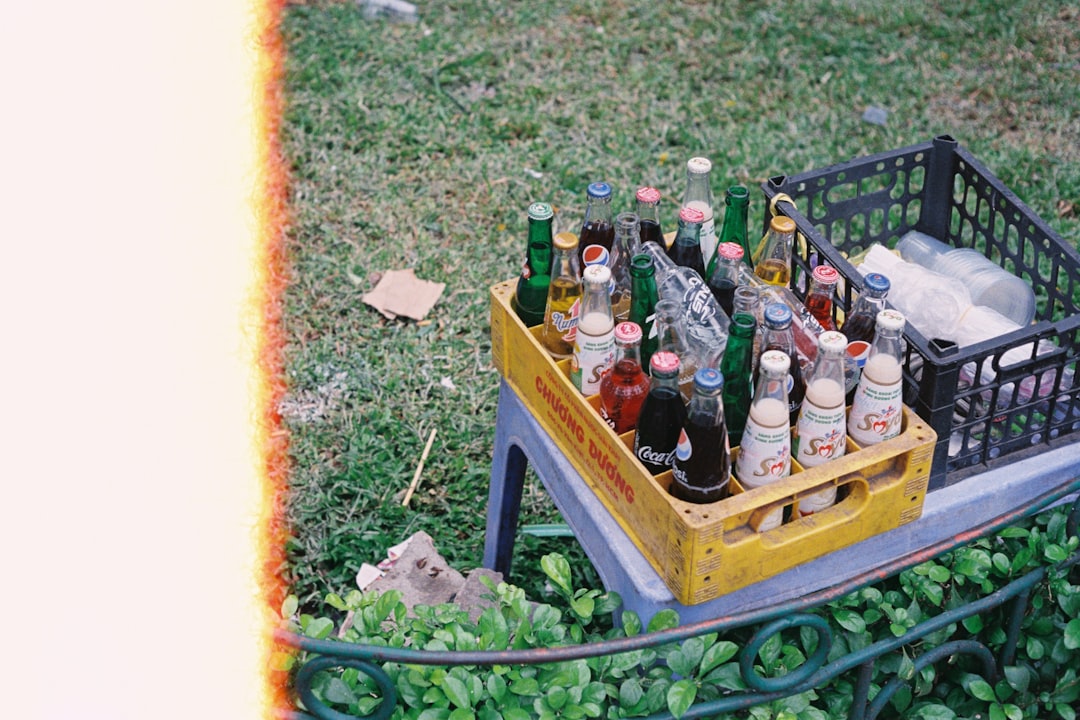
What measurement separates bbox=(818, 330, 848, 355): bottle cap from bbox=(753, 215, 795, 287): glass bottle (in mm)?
407

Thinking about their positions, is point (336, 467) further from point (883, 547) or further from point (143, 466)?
point (883, 547)

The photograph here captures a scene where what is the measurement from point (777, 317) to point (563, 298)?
0.46 metres

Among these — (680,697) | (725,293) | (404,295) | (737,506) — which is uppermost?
(725,293)

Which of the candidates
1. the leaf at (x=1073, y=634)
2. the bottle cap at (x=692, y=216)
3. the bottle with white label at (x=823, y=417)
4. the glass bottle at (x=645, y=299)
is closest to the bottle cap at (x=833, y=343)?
the bottle with white label at (x=823, y=417)

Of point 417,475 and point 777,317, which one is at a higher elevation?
point 777,317

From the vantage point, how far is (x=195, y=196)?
16.3ft

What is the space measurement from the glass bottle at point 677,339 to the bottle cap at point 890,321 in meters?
0.37

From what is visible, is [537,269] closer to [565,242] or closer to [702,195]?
[565,242]

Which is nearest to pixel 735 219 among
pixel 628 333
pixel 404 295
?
pixel 628 333

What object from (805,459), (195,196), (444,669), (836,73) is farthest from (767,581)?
(836,73)

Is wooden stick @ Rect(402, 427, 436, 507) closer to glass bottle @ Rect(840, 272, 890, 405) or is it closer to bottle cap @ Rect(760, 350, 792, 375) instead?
glass bottle @ Rect(840, 272, 890, 405)

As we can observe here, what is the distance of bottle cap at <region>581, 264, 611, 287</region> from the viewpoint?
6.83ft

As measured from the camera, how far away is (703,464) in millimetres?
1883

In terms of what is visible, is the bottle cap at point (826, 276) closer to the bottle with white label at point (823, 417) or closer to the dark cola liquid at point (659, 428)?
the bottle with white label at point (823, 417)
